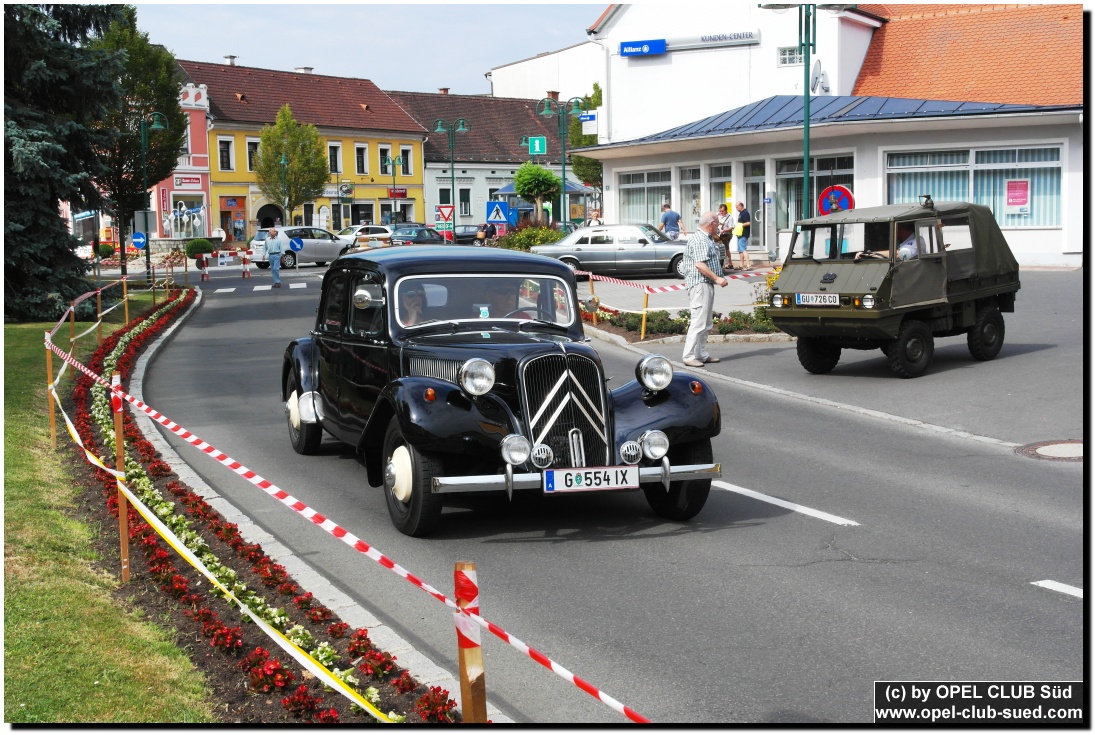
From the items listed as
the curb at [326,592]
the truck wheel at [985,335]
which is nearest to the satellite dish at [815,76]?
the truck wheel at [985,335]

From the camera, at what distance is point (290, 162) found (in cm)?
7219

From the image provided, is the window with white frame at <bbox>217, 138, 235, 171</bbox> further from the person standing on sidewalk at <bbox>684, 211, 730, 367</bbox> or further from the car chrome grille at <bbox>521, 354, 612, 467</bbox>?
the car chrome grille at <bbox>521, 354, 612, 467</bbox>

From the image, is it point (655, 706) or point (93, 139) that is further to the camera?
point (93, 139)

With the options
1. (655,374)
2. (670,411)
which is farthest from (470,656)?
(655,374)

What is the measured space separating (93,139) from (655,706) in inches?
909

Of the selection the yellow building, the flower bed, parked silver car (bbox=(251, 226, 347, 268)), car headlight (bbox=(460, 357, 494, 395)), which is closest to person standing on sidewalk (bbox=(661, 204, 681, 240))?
parked silver car (bbox=(251, 226, 347, 268))

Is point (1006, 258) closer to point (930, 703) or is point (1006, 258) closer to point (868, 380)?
point (868, 380)

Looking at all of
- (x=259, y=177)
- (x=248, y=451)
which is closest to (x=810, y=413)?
(x=248, y=451)

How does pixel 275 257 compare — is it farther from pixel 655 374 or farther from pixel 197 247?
pixel 655 374

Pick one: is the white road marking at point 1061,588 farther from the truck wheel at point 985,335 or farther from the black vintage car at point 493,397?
the truck wheel at point 985,335

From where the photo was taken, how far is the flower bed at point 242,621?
196 inches

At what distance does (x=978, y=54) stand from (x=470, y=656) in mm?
39374

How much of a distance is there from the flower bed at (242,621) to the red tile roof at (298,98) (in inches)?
2821

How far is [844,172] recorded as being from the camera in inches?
1480
